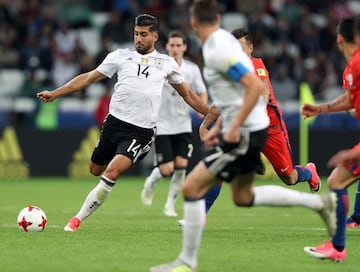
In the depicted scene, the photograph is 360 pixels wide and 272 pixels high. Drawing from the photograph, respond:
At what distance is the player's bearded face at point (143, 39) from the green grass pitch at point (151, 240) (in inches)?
83.6

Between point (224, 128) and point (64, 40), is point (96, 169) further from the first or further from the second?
point (64, 40)

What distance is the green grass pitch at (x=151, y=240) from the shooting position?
339 inches

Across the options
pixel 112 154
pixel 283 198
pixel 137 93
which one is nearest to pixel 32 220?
pixel 112 154

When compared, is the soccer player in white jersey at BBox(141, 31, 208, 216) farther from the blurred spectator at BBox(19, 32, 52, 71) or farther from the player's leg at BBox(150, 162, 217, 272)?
the blurred spectator at BBox(19, 32, 52, 71)

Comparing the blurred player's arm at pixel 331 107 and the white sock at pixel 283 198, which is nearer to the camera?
the white sock at pixel 283 198

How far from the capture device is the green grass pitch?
28.3 ft

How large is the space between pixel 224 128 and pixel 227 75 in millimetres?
472

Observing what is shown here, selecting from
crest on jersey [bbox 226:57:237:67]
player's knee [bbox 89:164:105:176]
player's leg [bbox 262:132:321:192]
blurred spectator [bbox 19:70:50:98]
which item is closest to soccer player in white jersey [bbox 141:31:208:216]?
player's leg [bbox 262:132:321:192]

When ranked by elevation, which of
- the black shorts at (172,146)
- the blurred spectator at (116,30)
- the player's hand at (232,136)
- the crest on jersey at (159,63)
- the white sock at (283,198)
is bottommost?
the blurred spectator at (116,30)

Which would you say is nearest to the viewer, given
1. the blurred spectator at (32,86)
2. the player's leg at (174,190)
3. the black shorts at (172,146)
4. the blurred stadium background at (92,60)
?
the player's leg at (174,190)

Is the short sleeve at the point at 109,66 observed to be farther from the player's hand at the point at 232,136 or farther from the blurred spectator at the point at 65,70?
the blurred spectator at the point at 65,70

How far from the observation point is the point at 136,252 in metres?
9.42

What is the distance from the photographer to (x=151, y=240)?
10508mm

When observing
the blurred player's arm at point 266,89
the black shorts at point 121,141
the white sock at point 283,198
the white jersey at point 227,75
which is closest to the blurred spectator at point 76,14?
the black shorts at point 121,141
